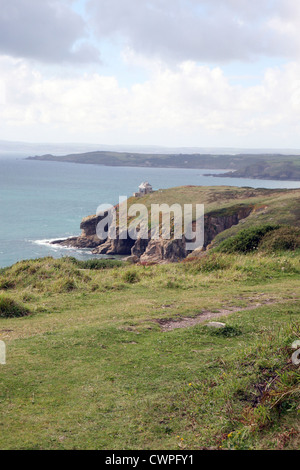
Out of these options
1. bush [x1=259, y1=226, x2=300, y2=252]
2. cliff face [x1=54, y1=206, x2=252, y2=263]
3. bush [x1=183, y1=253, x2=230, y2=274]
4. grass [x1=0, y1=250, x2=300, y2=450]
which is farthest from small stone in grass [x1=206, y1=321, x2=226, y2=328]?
cliff face [x1=54, y1=206, x2=252, y2=263]

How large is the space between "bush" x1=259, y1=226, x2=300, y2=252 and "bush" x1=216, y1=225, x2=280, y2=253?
0.44 metres

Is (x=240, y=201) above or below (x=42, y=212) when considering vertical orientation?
above

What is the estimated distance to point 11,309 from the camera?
12648mm

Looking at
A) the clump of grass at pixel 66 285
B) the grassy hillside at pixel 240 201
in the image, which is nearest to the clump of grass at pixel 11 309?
the clump of grass at pixel 66 285

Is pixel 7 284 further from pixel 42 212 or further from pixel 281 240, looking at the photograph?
pixel 42 212

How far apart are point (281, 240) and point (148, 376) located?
17.2 meters

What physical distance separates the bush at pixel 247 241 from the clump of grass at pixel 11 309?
47.0 ft

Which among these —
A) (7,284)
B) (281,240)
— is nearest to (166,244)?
(281,240)

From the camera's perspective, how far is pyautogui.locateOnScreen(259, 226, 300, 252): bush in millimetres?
22750

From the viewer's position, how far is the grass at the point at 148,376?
559 cm

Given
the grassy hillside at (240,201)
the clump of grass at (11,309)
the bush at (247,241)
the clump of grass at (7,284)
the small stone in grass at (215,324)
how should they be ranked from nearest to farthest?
the small stone in grass at (215,324), the clump of grass at (11,309), the clump of grass at (7,284), the bush at (247,241), the grassy hillside at (240,201)

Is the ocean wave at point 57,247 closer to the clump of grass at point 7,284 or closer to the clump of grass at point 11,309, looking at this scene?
the clump of grass at point 7,284

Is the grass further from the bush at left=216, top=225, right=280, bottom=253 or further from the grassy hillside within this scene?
the grassy hillside

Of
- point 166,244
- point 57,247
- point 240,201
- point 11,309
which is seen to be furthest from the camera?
point 57,247
